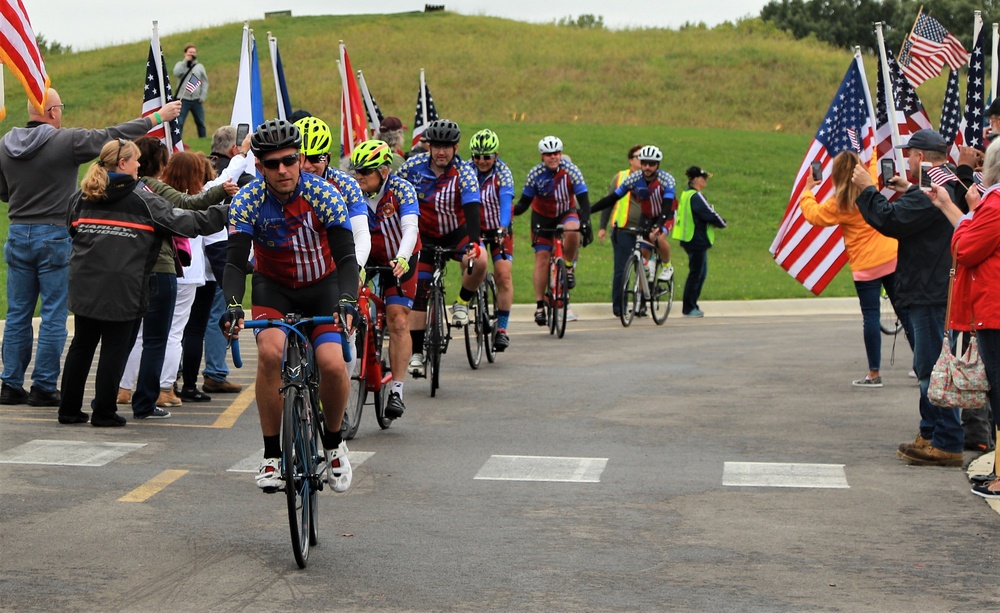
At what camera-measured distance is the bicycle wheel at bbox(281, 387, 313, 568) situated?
6680 millimetres

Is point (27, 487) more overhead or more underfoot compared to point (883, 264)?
more underfoot

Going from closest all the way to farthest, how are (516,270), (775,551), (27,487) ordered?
(775,551) → (27,487) → (516,270)

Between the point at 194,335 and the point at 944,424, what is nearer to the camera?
the point at 944,424

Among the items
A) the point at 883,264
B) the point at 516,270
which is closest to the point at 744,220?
the point at 516,270

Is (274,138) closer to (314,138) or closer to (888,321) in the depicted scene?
(314,138)

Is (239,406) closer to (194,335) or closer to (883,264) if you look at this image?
(194,335)

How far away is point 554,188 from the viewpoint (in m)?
17.7

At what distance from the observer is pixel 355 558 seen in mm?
7062

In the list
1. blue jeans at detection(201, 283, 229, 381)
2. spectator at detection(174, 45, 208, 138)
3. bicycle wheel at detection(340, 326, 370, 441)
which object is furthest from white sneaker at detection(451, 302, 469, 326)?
spectator at detection(174, 45, 208, 138)

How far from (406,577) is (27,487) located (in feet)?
9.64

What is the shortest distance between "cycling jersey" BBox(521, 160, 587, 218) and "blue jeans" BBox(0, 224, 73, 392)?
702cm

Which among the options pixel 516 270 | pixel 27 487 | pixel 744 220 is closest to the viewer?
pixel 27 487

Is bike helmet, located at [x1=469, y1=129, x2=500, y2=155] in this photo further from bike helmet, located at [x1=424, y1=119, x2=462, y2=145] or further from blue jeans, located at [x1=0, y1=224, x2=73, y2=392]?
blue jeans, located at [x1=0, y1=224, x2=73, y2=392]

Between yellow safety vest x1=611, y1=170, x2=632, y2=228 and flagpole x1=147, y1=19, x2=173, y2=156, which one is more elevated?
flagpole x1=147, y1=19, x2=173, y2=156
